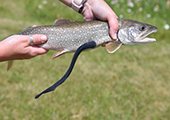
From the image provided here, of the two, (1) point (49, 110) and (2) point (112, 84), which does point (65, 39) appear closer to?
(1) point (49, 110)

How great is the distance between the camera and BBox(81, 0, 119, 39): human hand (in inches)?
95.2

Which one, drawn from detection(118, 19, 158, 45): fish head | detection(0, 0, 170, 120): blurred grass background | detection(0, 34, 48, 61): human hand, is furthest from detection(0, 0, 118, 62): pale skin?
detection(0, 0, 170, 120): blurred grass background

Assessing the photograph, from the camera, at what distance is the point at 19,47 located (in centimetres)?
264

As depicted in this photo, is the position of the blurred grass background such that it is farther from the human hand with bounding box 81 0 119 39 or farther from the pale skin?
the human hand with bounding box 81 0 119 39

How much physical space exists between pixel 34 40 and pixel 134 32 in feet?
4.18

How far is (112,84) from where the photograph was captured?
4590 mm

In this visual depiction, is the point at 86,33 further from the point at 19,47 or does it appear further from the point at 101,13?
the point at 19,47

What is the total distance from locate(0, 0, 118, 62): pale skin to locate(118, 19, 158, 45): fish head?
0.41ft

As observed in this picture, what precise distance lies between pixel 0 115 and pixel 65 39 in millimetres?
2286

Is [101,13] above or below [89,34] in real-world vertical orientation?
above

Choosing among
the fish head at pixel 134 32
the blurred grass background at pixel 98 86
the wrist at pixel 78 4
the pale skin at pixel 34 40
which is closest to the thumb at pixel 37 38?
the pale skin at pixel 34 40

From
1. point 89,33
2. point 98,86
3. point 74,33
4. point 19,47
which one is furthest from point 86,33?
point 98,86

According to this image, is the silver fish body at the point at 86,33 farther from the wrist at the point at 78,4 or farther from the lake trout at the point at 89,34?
the wrist at the point at 78,4

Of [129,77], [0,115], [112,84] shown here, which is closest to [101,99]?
[112,84]
